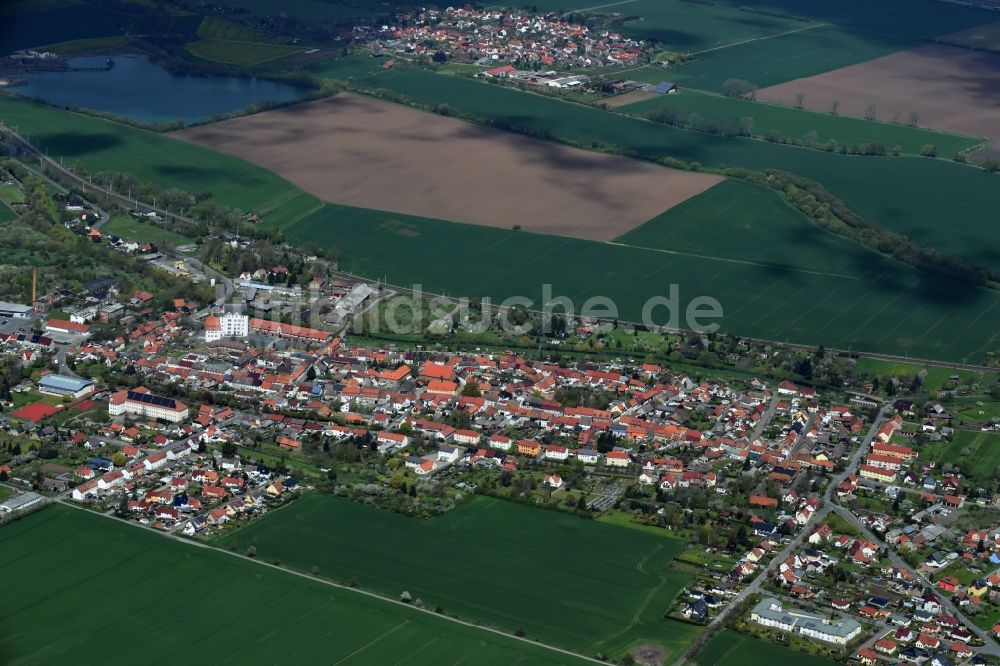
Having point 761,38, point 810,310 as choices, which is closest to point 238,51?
point 761,38

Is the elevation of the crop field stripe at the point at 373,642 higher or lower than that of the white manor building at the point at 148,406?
lower

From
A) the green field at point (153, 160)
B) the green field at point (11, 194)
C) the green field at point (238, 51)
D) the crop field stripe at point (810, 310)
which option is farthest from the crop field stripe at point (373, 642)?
the green field at point (238, 51)

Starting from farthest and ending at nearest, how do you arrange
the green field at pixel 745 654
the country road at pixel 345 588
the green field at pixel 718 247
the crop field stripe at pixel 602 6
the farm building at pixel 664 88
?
the crop field stripe at pixel 602 6 → the farm building at pixel 664 88 → the green field at pixel 718 247 → the country road at pixel 345 588 → the green field at pixel 745 654

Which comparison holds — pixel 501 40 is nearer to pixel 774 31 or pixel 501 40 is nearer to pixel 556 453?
pixel 774 31

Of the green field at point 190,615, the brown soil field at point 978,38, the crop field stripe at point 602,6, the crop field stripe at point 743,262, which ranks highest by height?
the crop field stripe at point 602,6

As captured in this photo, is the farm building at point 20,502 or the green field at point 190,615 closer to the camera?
the green field at point 190,615

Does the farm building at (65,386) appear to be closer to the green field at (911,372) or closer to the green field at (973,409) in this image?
the green field at (911,372)

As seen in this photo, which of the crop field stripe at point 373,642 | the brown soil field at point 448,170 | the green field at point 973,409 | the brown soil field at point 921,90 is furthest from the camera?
the brown soil field at point 921,90

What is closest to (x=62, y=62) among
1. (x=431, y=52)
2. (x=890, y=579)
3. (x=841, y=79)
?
(x=431, y=52)

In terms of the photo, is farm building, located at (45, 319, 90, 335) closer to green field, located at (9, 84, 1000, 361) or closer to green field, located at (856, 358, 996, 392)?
green field, located at (9, 84, 1000, 361)
